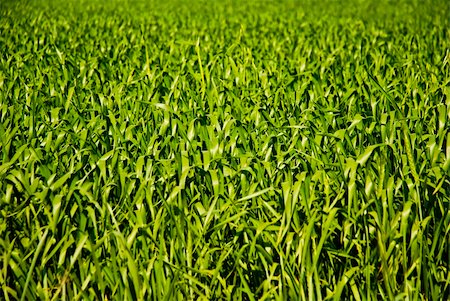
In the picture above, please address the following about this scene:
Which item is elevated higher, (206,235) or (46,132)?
(46,132)

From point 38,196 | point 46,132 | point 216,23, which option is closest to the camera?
point 38,196

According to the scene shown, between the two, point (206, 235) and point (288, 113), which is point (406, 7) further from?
point (206, 235)

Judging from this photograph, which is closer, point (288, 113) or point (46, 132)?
point (46, 132)

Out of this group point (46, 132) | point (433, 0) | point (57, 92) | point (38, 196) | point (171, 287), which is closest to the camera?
point (171, 287)

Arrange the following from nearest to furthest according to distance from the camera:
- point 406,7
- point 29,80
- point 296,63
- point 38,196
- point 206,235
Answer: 1. point 38,196
2. point 206,235
3. point 29,80
4. point 296,63
5. point 406,7

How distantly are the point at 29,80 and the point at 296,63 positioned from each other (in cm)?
258

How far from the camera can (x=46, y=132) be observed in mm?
3154

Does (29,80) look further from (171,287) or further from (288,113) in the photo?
(171,287)

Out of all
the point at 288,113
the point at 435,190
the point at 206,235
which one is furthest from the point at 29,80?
the point at 435,190

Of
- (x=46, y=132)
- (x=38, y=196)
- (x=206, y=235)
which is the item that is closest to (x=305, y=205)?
(x=206, y=235)

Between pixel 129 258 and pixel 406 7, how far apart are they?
42.1 ft

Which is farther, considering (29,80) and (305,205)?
(29,80)

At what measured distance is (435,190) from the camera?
2.33m

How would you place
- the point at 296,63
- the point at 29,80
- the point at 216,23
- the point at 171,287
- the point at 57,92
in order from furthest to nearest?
the point at 216,23 → the point at 296,63 → the point at 29,80 → the point at 57,92 → the point at 171,287
